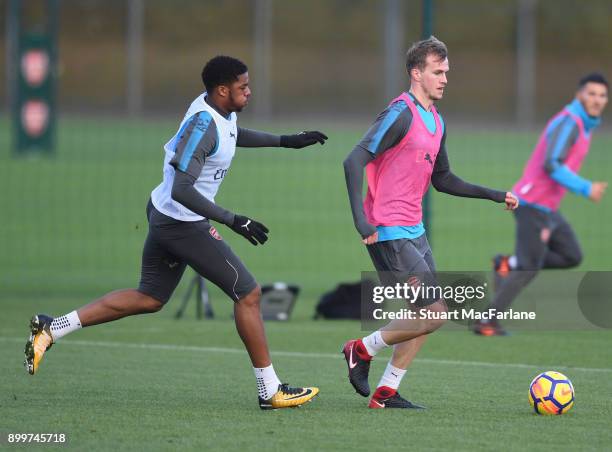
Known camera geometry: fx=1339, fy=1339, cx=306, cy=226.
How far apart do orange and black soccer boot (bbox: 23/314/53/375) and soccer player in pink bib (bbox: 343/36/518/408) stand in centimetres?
202

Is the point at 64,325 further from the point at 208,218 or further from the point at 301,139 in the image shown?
the point at 301,139

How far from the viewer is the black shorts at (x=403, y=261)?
8.40m

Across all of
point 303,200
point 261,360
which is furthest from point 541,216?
point 303,200

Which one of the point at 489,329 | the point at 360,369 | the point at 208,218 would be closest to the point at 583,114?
the point at 489,329

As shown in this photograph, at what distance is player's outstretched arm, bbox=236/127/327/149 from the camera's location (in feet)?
29.7

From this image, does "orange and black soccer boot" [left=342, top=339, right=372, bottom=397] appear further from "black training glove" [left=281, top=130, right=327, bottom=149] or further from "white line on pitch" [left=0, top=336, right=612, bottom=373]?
"white line on pitch" [left=0, top=336, right=612, bottom=373]

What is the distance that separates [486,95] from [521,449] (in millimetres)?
38935

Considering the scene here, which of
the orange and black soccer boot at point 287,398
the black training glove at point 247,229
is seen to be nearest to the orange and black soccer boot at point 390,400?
the orange and black soccer boot at point 287,398

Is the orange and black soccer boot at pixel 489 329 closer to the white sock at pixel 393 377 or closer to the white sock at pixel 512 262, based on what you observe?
the white sock at pixel 512 262

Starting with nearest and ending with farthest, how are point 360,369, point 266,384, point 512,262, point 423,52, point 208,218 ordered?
point 208,218, point 266,384, point 423,52, point 360,369, point 512,262

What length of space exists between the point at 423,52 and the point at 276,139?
129 cm

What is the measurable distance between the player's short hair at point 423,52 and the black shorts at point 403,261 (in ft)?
3.65

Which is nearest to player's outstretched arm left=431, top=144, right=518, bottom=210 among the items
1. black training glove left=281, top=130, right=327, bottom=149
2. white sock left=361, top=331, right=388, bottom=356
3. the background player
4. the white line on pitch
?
black training glove left=281, top=130, right=327, bottom=149

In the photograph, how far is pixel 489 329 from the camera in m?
12.7
